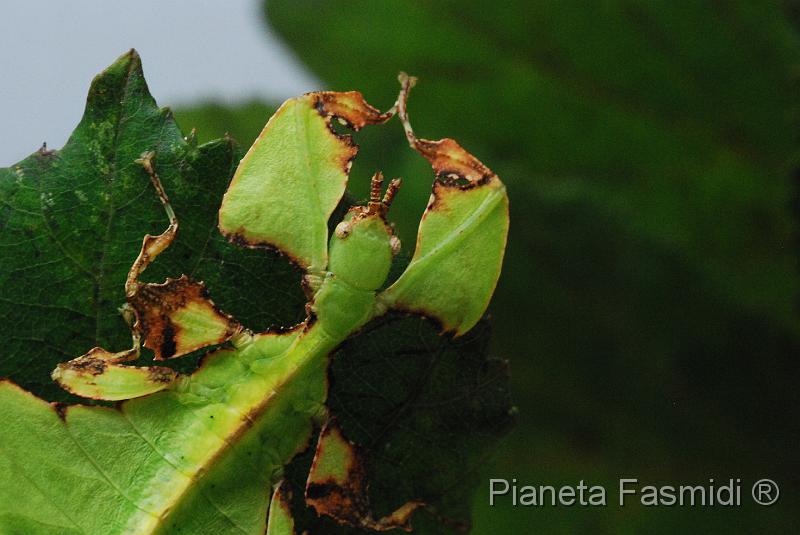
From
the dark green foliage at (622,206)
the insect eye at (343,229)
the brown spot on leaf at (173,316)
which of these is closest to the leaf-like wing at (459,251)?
the insect eye at (343,229)

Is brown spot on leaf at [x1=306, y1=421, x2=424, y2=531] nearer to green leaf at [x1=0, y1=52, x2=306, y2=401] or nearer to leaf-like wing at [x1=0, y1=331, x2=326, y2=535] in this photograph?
leaf-like wing at [x1=0, y1=331, x2=326, y2=535]

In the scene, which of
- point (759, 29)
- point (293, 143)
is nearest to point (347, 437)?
point (293, 143)

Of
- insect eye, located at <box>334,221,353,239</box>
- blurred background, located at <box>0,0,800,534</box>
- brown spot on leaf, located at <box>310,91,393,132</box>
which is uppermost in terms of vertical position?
brown spot on leaf, located at <box>310,91,393,132</box>

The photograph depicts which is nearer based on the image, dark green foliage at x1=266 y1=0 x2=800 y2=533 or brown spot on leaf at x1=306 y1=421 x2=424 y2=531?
brown spot on leaf at x1=306 y1=421 x2=424 y2=531

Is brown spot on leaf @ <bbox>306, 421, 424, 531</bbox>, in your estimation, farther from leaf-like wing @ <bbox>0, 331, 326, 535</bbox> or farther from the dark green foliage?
the dark green foliage

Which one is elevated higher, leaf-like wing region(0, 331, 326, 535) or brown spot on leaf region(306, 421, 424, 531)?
leaf-like wing region(0, 331, 326, 535)

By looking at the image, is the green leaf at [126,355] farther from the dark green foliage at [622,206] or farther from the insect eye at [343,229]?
the dark green foliage at [622,206]

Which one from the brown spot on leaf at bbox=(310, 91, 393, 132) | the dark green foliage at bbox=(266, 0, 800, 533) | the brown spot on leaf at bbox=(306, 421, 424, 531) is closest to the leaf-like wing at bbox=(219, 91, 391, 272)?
the brown spot on leaf at bbox=(310, 91, 393, 132)

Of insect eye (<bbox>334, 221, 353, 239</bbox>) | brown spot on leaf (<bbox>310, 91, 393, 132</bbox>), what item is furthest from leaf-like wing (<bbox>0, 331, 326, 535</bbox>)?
brown spot on leaf (<bbox>310, 91, 393, 132</bbox>)

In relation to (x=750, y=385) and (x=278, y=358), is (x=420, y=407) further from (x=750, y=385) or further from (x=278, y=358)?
(x=750, y=385)
